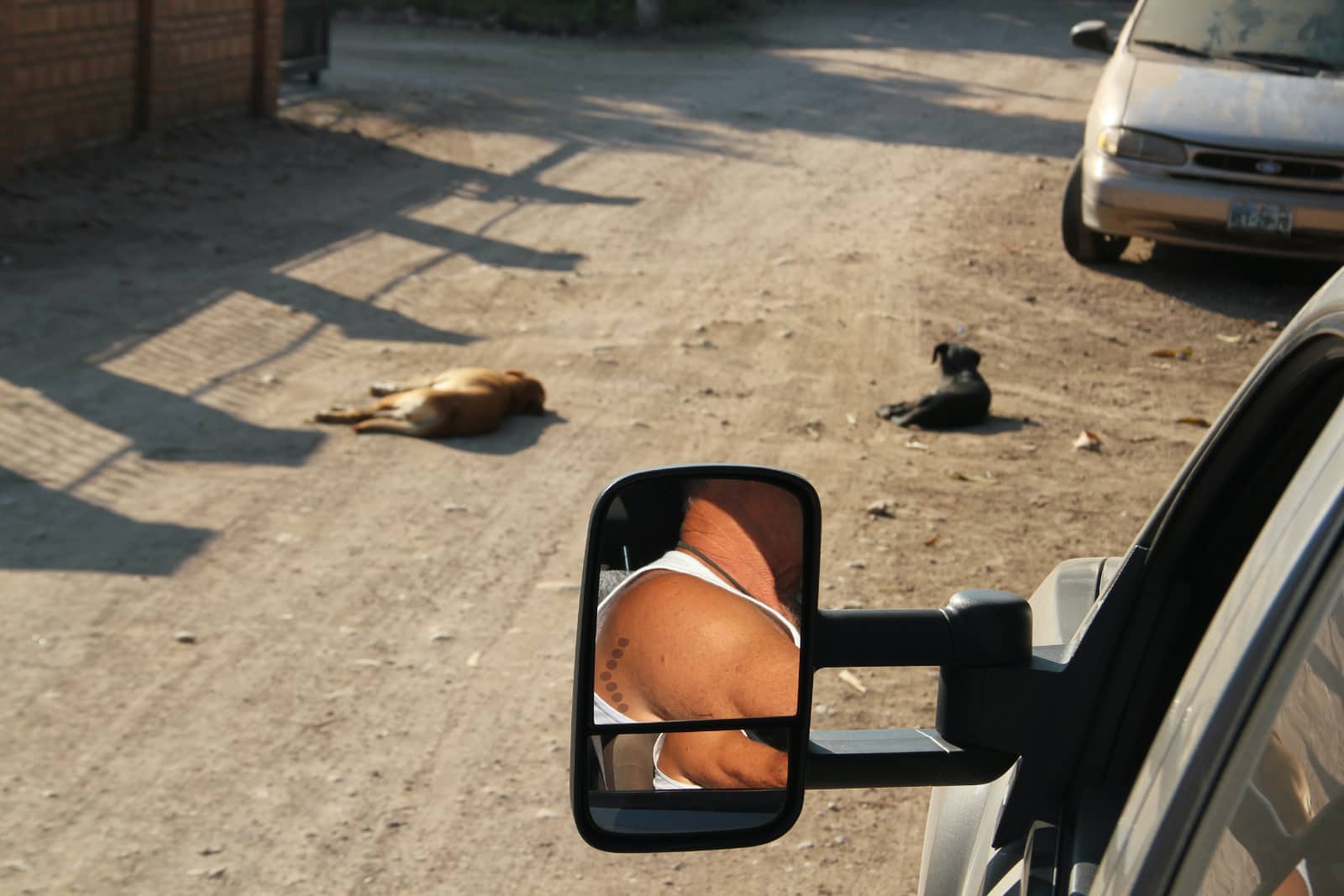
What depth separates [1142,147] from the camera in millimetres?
9828

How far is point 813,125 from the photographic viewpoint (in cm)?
1698

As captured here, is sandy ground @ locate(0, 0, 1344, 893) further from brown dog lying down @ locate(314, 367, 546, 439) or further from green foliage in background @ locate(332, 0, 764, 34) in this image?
green foliage in background @ locate(332, 0, 764, 34)

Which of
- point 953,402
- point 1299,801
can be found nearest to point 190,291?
point 953,402

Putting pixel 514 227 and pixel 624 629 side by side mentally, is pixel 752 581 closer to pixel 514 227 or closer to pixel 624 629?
pixel 624 629

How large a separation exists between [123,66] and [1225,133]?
8.94 meters

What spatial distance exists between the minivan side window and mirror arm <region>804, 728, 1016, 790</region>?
55 centimetres

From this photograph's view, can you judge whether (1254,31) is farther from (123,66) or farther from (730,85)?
(730,85)

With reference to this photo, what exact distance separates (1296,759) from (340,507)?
17.7 ft

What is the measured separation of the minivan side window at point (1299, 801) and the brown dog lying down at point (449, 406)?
6.15 meters

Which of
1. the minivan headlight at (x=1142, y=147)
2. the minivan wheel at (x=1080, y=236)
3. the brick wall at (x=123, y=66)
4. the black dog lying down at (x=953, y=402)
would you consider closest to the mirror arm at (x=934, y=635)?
the black dog lying down at (x=953, y=402)

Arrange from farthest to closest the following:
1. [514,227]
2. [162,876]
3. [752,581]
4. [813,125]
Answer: [813,125], [514,227], [162,876], [752,581]

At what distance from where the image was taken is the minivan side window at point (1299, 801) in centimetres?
106

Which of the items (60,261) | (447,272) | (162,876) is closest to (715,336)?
(447,272)

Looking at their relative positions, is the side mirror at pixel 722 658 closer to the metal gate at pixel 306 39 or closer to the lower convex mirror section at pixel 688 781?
the lower convex mirror section at pixel 688 781
